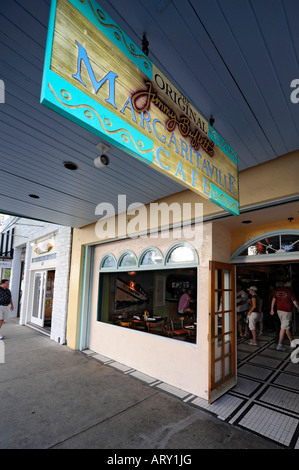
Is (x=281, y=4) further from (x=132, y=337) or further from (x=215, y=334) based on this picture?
(x=132, y=337)

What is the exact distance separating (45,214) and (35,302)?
5.36 meters

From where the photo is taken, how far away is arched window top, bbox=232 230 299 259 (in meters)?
3.38

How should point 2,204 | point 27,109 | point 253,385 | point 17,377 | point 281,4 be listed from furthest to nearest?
point 2,204, point 17,377, point 253,385, point 27,109, point 281,4

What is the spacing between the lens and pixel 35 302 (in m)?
9.10

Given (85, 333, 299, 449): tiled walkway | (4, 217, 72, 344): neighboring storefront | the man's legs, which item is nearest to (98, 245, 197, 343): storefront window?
(85, 333, 299, 449): tiled walkway

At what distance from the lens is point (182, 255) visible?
13.5 feet

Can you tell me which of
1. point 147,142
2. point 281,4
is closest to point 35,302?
point 147,142

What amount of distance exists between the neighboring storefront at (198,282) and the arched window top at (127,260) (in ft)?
0.07

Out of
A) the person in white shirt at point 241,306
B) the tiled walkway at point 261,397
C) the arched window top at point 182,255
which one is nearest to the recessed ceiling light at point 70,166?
the arched window top at point 182,255

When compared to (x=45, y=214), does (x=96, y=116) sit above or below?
below

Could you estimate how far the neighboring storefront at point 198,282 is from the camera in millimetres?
3093

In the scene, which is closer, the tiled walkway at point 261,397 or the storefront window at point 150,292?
the tiled walkway at point 261,397

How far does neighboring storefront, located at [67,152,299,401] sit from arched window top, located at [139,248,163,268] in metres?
0.02

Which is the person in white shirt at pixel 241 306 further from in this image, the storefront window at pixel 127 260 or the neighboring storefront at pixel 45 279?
the neighboring storefront at pixel 45 279
